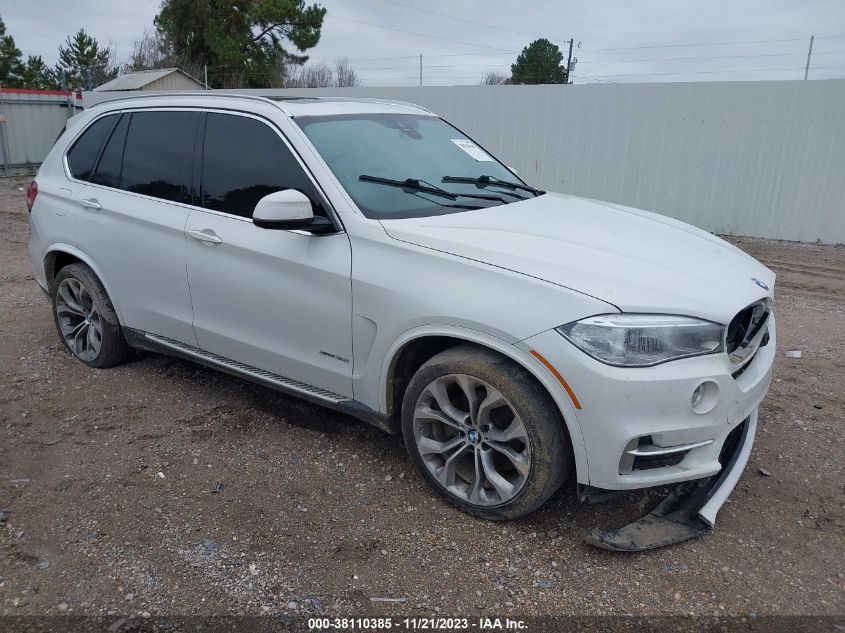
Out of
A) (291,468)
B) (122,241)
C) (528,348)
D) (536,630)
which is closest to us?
(536,630)

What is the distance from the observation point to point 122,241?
4.36 metres

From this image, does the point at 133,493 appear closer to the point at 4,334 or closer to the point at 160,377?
the point at 160,377

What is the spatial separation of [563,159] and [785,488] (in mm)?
9783

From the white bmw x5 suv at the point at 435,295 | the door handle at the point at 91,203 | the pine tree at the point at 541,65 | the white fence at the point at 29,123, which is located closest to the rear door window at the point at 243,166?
the white bmw x5 suv at the point at 435,295

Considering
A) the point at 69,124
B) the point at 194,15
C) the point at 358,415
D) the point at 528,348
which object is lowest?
the point at 358,415

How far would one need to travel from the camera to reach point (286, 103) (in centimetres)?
387

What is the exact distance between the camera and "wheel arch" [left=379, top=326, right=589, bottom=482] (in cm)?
281

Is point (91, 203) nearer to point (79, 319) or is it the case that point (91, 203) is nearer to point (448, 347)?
point (79, 319)

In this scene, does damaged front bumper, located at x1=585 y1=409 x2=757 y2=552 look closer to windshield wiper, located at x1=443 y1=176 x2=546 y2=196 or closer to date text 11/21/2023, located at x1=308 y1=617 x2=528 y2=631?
date text 11/21/2023, located at x1=308 y1=617 x2=528 y2=631

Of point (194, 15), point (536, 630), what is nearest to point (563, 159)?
point (536, 630)

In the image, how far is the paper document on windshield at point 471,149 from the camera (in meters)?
4.46

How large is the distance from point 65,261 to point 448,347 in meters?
3.24

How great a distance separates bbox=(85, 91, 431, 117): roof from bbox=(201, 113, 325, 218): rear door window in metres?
0.13

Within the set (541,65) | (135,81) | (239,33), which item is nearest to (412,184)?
(135,81)
